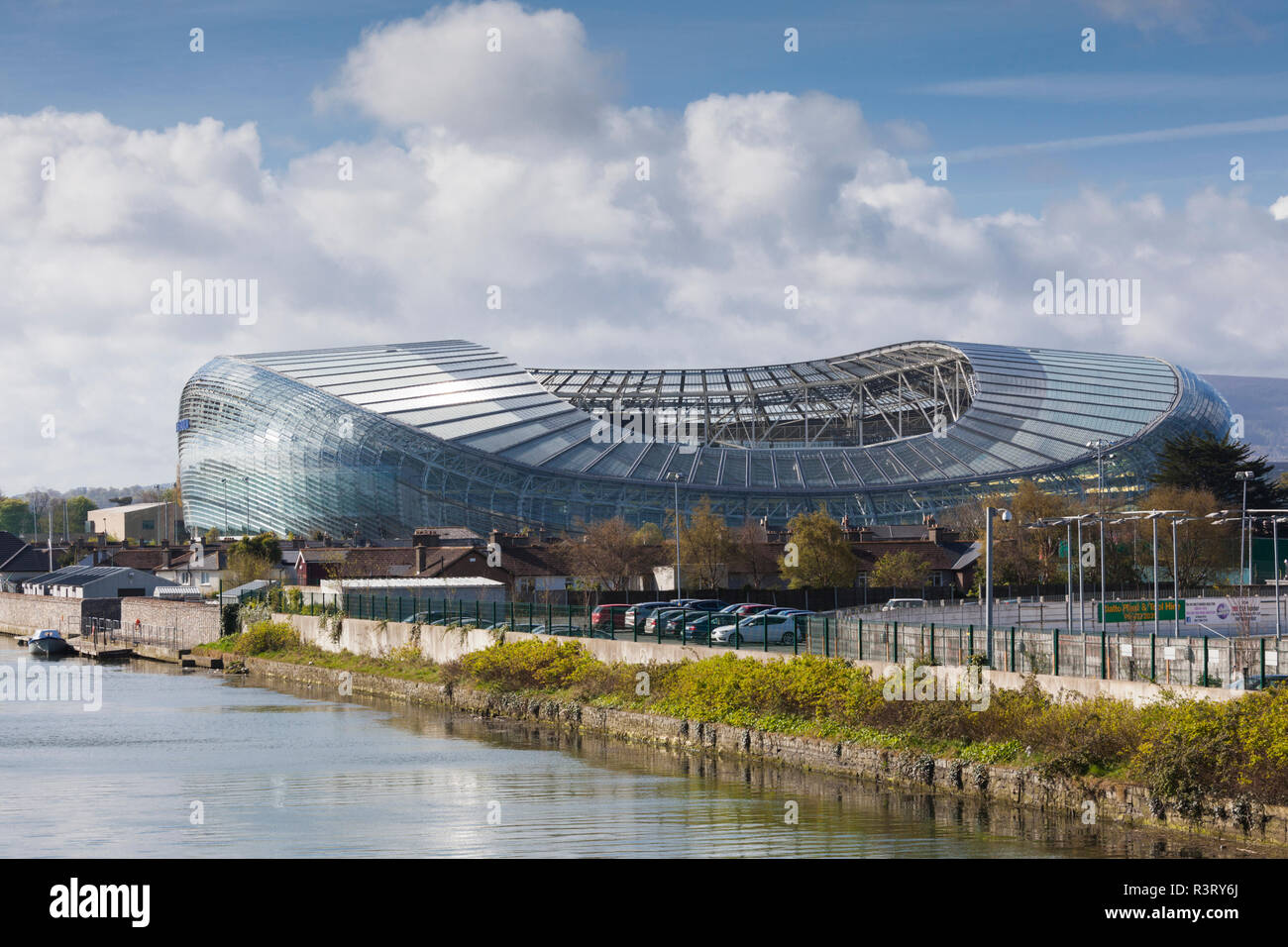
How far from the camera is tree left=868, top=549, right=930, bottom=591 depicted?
87125 mm

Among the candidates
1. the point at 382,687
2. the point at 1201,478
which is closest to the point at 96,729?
the point at 382,687

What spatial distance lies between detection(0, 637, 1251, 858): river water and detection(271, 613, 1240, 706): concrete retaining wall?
3.12 metres

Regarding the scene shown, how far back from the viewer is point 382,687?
56469mm

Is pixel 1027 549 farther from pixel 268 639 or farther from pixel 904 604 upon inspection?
pixel 268 639

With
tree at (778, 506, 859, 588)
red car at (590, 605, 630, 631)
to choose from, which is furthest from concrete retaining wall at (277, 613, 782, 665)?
tree at (778, 506, 859, 588)

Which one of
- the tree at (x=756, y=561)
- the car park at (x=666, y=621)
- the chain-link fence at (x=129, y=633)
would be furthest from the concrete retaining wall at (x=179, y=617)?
the car park at (x=666, y=621)

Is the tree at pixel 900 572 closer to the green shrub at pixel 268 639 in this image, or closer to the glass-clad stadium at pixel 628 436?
the green shrub at pixel 268 639

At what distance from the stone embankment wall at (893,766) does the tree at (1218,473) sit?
65.0 m

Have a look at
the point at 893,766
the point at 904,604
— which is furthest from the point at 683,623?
the point at 904,604

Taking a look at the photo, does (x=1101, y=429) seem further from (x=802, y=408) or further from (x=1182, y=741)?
(x=1182, y=741)

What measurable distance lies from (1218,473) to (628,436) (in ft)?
174

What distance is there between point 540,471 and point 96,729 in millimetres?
A: 78637

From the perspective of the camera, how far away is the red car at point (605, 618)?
164 ft

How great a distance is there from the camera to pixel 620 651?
44.2 meters
